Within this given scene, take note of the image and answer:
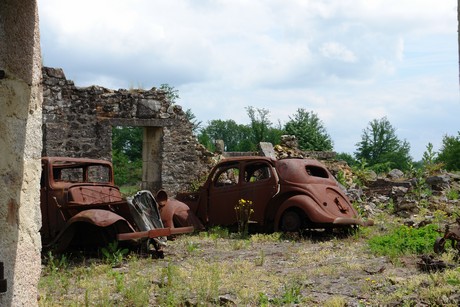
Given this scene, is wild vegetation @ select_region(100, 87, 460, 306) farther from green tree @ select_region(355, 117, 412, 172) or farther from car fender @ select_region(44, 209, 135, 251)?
green tree @ select_region(355, 117, 412, 172)

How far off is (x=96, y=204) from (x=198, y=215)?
283cm


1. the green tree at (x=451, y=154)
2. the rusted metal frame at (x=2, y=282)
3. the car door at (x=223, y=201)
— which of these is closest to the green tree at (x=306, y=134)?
the green tree at (x=451, y=154)

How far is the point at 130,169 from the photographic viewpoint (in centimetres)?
3172

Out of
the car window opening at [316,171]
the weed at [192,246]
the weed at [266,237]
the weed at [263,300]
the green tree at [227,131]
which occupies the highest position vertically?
the green tree at [227,131]

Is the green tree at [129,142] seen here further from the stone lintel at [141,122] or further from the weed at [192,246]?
the weed at [192,246]

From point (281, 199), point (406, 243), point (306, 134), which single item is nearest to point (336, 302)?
point (406, 243)

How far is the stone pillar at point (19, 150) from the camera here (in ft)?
12.5

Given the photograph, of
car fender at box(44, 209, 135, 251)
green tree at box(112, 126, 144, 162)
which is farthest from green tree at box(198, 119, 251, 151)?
car fender at box(44, 209, 135, 251)

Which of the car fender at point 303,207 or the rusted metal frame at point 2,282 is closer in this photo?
the rusted metal frame at point 2,282

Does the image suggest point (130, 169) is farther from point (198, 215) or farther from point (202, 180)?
point (198, 215)

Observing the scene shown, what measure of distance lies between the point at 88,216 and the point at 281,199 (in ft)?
11.6

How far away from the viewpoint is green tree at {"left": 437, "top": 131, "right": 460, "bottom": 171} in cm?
2298

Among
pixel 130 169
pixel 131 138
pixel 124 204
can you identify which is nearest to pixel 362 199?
pixel 124 204

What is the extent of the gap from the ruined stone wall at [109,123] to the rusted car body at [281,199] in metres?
3.67
